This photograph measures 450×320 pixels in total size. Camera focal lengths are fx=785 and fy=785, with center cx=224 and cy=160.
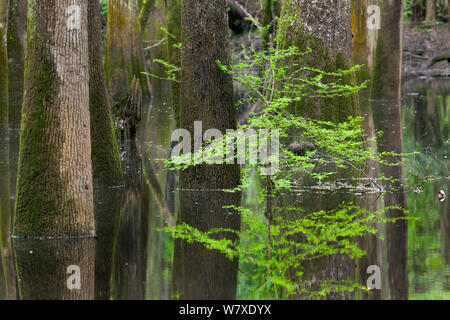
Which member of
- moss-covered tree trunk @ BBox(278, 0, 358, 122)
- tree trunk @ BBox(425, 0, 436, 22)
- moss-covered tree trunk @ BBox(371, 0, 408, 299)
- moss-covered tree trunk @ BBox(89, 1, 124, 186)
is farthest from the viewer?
tree trunk @ BBox(425, 0, 436, 22)

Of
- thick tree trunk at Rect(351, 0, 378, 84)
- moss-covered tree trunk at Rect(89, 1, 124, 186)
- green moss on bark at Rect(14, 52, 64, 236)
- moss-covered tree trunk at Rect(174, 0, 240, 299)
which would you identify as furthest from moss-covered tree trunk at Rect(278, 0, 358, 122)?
thick tree trunk at Rect(351, 0, 378, 84)

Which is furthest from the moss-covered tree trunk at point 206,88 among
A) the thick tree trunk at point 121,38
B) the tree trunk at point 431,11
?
the tree trunk at point 431,11

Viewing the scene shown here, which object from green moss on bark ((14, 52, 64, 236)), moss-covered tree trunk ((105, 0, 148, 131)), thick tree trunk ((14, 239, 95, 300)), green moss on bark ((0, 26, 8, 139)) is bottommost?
thick tree trunk ((14, 239, 95, 300))

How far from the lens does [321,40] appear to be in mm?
14172

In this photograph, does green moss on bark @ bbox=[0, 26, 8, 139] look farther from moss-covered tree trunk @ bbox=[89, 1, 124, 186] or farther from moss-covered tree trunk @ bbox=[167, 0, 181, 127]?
moss-covered tree trunk @ bbox=[89, 1, 124, 186]

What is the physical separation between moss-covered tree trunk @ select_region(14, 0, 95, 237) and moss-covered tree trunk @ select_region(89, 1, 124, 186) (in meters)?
3.33

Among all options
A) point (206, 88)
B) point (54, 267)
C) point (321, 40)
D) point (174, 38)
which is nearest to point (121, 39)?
point (174, 38)

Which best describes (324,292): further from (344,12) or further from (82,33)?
(344,12)

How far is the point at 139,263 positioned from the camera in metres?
7.64

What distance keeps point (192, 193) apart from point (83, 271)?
165 inches

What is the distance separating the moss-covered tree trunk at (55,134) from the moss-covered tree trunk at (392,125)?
338 cm

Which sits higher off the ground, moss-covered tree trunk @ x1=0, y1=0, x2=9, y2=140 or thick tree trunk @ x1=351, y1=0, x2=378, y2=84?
thick tree trunk @ x1=351, y1=0, x2=378, y2=84

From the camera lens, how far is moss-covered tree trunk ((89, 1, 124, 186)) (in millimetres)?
12094

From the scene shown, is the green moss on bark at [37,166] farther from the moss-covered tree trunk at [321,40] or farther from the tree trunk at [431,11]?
the tree trunk at [431,11]
